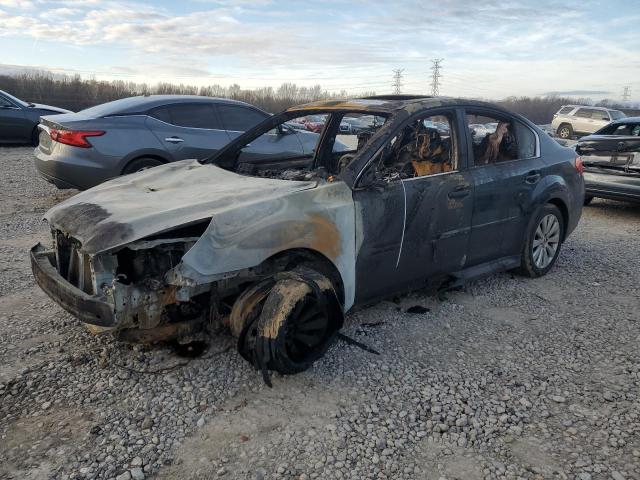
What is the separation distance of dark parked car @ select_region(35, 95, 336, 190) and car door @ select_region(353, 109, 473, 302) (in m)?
2.41

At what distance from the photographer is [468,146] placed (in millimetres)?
4191

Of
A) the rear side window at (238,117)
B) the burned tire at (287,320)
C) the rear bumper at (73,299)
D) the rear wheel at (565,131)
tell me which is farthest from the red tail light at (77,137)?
the rear wheel at (565,131)

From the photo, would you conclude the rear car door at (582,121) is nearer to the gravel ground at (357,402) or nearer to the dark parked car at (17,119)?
the dark parked car at (17,119)

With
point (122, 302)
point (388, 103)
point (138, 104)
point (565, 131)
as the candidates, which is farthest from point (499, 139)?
point (565, 131)

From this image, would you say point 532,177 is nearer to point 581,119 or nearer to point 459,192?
point 459,192

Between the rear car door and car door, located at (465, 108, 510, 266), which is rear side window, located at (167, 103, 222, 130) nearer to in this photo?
car door, located at (465, 108, 510, 266)

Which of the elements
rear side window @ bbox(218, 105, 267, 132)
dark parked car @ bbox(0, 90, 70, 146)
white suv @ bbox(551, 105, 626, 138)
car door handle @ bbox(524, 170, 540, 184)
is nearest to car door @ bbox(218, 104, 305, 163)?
rear side window @ bbox(218, 105, 267, 132)

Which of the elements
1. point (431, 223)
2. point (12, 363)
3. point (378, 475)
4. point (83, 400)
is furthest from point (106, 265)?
point (431, 223)

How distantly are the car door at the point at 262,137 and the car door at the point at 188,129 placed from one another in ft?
0.52

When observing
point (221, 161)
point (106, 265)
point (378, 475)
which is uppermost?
point (221, 161)

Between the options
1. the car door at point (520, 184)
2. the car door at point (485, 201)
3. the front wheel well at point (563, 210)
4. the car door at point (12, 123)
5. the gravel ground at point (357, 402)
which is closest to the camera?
the gravel ground at point (357, 402)

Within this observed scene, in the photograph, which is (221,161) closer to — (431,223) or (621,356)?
(431,223)

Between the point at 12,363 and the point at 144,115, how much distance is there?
4368mm

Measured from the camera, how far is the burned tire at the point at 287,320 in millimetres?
2986
